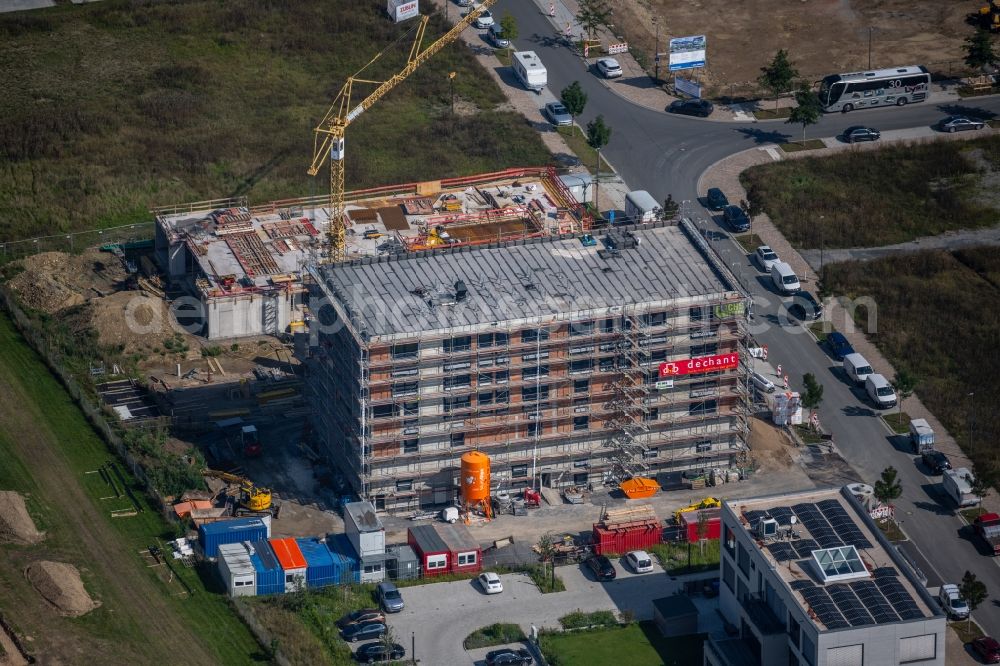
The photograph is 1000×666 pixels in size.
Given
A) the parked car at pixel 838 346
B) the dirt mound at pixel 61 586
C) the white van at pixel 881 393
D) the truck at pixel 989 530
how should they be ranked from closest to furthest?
the dirt mound at pixel 61 586
the truck at pixel 989 530
the white van at pixel 881 393
the parked car at pixel 838 346

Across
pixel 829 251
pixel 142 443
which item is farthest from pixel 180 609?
pixel 829 251

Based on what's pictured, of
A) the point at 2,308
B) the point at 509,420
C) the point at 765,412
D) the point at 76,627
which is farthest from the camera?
the point at 2,308

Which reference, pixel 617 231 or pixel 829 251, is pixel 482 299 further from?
pixel 829 251

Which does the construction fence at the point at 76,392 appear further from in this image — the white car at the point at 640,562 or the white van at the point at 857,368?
the white van at the point at 857,368

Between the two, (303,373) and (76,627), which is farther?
(303,373)

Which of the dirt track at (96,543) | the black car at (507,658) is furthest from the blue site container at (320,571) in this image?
the black car at (507,658)

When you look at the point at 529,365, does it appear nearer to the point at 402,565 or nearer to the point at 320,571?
the point at 402,565
